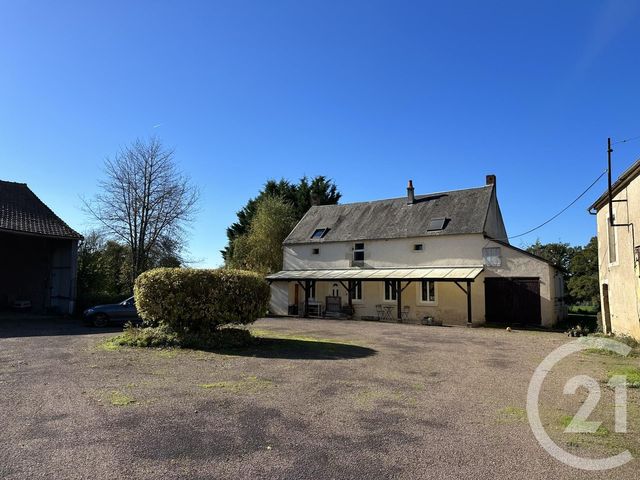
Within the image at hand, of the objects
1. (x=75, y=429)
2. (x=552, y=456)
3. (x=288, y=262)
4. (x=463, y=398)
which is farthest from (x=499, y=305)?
(x=75, y=429)

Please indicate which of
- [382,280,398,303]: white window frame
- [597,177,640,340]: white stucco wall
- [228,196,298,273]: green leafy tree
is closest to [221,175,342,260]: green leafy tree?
[228,196,298,273]: green leafy tree

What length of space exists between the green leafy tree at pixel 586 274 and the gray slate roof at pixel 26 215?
37.9 m

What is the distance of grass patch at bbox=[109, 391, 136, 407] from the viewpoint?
19.4 feet

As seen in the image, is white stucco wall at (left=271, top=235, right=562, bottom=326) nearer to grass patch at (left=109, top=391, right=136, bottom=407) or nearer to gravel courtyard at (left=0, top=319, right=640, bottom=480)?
gravel courtyard at (left=0, top=319, right=640, bottom=480)

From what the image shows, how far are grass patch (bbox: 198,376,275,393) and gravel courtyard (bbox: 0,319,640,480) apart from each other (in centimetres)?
3

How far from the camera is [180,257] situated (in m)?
30.9

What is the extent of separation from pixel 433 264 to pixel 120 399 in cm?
1988

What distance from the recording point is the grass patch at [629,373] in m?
7.81

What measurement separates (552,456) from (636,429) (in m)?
1.70

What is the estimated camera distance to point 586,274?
131 feet

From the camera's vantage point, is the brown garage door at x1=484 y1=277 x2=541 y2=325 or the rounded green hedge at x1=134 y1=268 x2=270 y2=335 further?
the brown garage door at x1=484 y1=277 x2=541 y2=325

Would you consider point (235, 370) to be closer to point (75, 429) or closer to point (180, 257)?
point (75, 429)

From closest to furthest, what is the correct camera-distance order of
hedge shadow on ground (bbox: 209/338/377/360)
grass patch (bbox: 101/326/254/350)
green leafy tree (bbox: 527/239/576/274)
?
hedge shadow on ground (bbox: 209/338/377/360), grass patch (bbox: 101/326/254/350), green leafy tree (bbox: 527/239/576/274)

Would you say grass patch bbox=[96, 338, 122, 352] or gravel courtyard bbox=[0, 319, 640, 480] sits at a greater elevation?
grass patch bbox=[96, 338, 122, 352]
